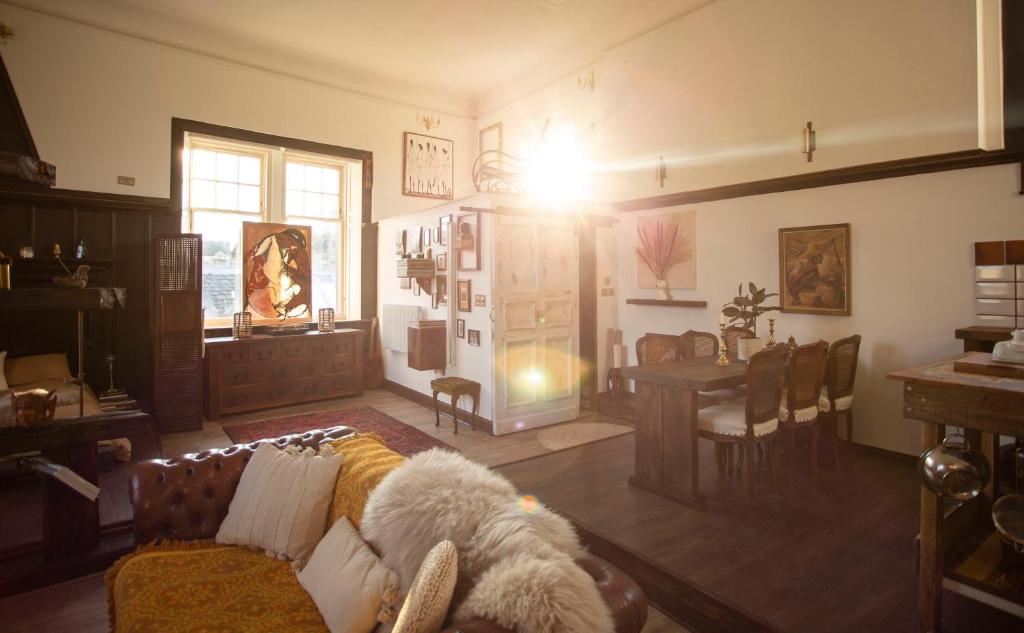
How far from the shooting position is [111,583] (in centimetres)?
221

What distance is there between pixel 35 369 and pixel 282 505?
16.1 feet

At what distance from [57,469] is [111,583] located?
96 cm

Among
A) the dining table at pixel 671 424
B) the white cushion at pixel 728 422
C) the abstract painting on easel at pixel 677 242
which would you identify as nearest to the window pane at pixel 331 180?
the abstract painting on easel at pixel 677 242

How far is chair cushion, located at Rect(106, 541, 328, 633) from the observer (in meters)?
1.88

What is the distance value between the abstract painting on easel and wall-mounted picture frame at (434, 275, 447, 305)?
2.49 metres

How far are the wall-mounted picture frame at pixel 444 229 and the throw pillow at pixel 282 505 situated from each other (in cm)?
396

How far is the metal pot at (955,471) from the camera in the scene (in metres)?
1.95

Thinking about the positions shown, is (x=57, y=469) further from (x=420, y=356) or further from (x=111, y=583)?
(x=420, y=356)

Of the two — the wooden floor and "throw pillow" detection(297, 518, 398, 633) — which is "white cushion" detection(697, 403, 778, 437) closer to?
the wooden floor

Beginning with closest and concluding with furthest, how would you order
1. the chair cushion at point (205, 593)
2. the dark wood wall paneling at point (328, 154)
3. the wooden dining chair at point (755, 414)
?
the chair cushion at point (205, 593) < the wooden dining chair at point (755, 414) < the dark wood wall paneling at point (328, 154)

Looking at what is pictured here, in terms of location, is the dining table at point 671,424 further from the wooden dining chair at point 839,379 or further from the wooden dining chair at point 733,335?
the wooden dining chair at point 839,379

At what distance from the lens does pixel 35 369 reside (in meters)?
5.32

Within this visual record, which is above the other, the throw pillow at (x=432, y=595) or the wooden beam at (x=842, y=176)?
the wooden beam at (x=842, y=176)

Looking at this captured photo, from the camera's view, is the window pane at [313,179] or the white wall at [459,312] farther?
the window pane at [313,179]
